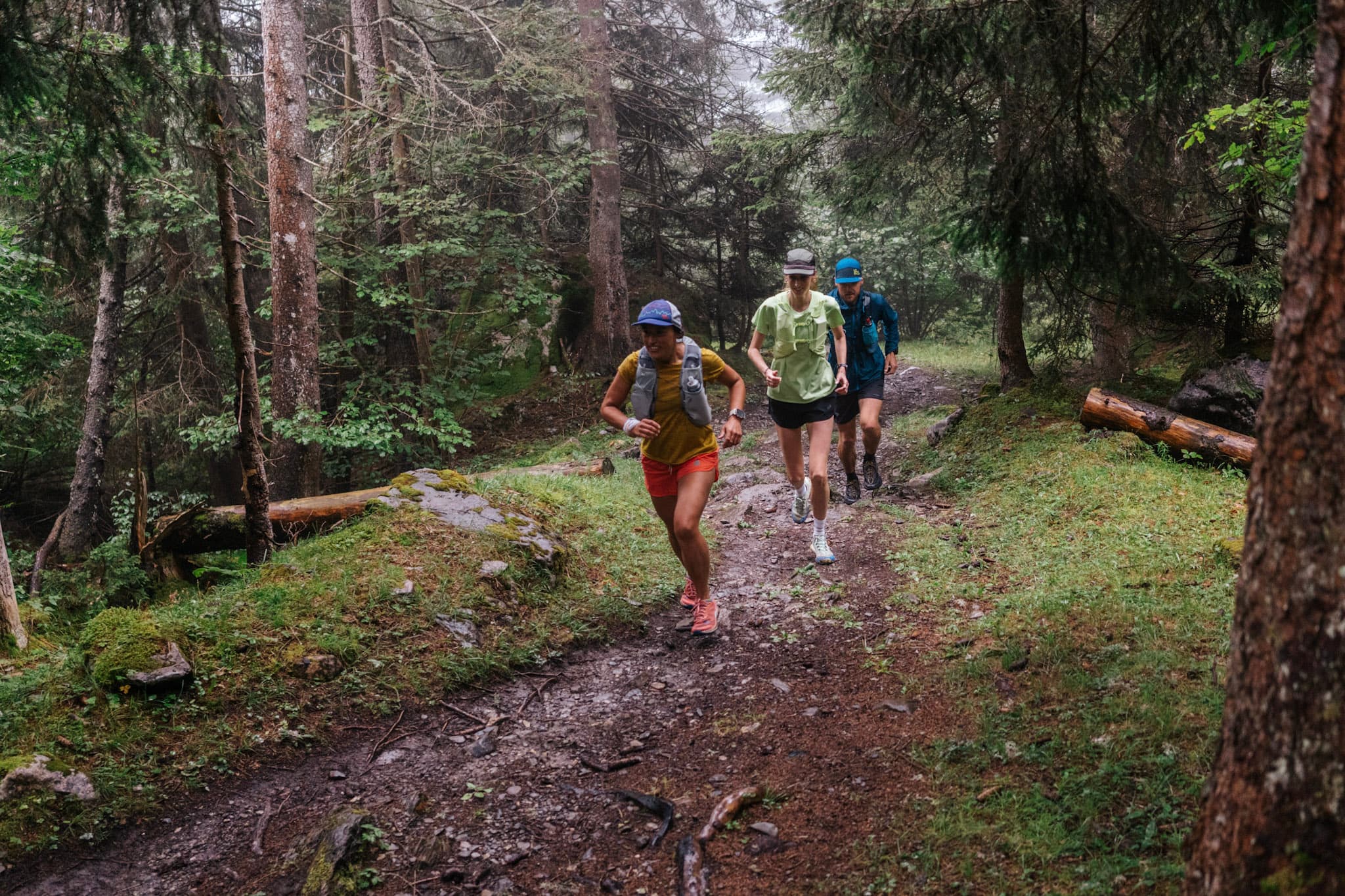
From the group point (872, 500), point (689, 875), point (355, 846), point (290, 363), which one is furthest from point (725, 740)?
point (290, 363)

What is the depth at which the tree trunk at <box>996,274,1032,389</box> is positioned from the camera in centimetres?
1200

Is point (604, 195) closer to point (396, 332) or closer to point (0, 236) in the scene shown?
point (396, 332)

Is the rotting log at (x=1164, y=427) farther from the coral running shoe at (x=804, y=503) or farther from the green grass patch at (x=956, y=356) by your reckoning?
the green grass patch at (x=956, y=356)

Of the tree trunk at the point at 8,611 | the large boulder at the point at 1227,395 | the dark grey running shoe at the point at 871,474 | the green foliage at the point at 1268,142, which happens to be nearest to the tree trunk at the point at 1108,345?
the large boulder at the point at 1227,395

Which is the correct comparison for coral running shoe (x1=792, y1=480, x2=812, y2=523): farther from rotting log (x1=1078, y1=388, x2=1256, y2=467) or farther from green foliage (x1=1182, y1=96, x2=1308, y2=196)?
green foliage (x1=1182, y1=96, x2=1308, y2=196)

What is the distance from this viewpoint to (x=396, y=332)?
1595 centimetres

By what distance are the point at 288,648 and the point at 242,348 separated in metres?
2.69

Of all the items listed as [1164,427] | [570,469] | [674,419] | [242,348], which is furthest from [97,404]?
[1164,427]

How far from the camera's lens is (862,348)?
815cm

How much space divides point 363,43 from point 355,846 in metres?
14.2

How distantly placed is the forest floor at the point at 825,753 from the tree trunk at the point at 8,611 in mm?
3368

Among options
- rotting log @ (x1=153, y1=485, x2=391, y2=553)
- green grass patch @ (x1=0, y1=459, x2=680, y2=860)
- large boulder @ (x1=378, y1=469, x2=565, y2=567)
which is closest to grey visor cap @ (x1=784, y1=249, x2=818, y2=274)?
green grass patch @ (x1=0, y1=459, x2=680, y2=860)

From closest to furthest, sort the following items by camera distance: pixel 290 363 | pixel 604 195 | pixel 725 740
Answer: pixel 725 740, pixel 290 363, pixel 604 195

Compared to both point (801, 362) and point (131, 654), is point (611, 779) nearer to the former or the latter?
point (131, 654)
